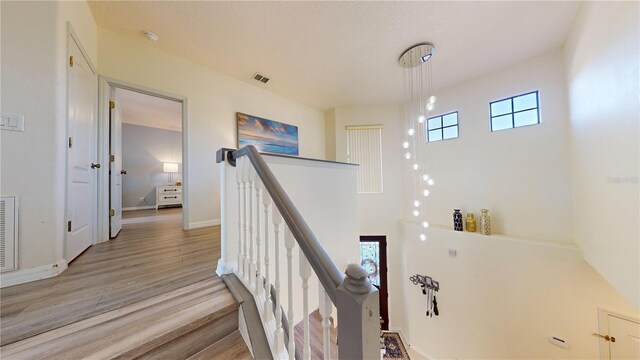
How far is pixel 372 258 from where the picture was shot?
4.58 metres

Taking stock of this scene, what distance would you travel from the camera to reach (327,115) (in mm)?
5000

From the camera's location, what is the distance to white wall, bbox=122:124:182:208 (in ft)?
18.2

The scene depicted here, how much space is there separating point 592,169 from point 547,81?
1.59 metres

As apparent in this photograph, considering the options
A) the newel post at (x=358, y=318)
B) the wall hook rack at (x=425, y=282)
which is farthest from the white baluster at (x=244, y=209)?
the wall hook rack at (x=425, y=282)

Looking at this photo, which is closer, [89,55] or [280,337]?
[280,337]

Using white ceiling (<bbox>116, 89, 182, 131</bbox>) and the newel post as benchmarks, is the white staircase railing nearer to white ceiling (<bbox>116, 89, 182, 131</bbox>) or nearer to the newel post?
the newel post

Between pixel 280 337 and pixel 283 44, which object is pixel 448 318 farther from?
pixel 283 44

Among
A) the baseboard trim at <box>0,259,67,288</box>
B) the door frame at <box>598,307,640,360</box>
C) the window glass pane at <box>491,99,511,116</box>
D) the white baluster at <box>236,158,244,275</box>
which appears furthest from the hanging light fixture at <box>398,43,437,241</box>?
the baseboard trim at <box>0,259,67,288</box>

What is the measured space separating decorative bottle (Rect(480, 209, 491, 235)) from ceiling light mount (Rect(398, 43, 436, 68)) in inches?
100

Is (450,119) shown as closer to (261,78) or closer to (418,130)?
(418,130)

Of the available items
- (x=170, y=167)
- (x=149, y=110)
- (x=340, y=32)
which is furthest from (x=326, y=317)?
(x=170, y=167)

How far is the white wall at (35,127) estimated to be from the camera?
1.35 metres

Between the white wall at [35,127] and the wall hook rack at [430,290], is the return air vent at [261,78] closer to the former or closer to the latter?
the white wall at [35,127]

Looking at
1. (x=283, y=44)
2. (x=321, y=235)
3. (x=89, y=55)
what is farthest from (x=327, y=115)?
(x=89, y=55)
